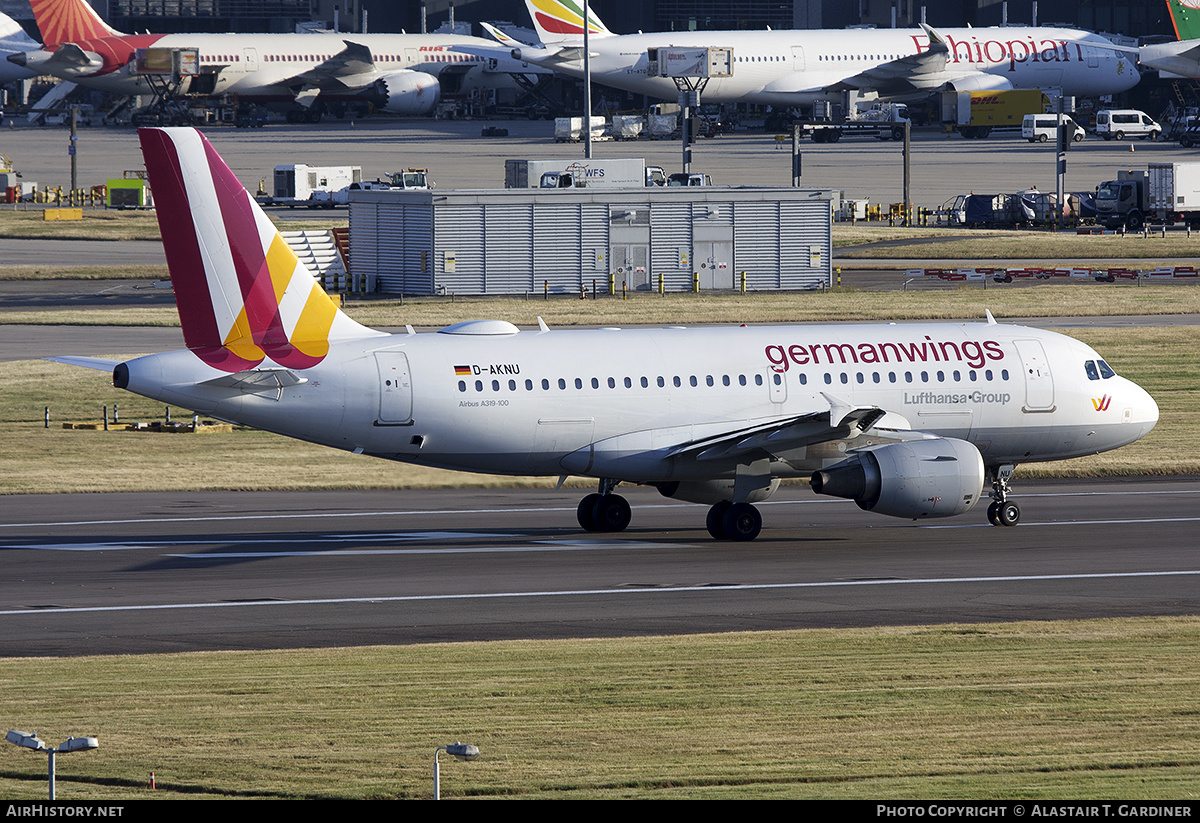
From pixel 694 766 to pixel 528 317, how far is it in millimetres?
57497

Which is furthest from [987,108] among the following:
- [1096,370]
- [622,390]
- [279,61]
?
[622,390]

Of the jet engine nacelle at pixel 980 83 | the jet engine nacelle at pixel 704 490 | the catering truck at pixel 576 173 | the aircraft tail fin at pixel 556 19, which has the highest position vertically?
the aircraft tail fin at pixel 556 19

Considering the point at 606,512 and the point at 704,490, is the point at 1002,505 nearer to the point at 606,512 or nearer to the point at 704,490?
the point at 704,490

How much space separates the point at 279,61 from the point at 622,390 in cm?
15016

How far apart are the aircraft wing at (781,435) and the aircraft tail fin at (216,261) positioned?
332 inches

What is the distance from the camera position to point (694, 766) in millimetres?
16125

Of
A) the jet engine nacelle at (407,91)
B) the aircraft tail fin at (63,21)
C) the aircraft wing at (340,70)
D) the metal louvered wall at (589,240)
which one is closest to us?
the metal louvered wall at (589,240)

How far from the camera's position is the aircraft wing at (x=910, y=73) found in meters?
155

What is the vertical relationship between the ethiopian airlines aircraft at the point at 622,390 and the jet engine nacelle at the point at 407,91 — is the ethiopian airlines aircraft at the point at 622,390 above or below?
below

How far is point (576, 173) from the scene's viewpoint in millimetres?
97812

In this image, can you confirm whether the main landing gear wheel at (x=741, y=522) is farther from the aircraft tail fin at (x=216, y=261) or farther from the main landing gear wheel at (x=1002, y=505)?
the aircraft tail fin at (x=216, y=261)

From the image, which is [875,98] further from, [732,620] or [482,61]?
[732,620]

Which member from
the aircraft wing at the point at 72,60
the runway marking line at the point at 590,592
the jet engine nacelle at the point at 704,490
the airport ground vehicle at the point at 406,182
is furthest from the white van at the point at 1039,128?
the runway marking line at the point at 590,592

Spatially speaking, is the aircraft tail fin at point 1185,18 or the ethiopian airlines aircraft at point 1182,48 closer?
the ethiopian airlines aircraft at point 1182,48
